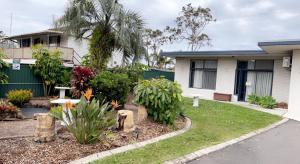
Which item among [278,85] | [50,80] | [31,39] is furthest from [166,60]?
[50,80]

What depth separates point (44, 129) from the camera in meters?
6.12

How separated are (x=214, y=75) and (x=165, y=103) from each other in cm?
1163

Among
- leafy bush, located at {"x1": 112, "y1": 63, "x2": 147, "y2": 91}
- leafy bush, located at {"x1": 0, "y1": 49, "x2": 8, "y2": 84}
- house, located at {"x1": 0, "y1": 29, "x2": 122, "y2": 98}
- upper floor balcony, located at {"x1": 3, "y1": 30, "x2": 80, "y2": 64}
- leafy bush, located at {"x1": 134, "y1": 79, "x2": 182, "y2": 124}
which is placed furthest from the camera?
upper floor balcony, located at {"x1": 3, "y1": 30, "x2": 80, "y2": 64}

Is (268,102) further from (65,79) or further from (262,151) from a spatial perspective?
(65,79)

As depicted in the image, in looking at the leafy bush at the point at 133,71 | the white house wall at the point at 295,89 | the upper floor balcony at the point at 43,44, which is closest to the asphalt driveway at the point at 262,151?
the white house wall at the point at 295,89

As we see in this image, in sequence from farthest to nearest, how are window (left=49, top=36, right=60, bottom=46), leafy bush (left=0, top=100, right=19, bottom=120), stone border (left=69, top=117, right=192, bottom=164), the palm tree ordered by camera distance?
window (left=49, top=36, right=60, bottom=46) < the palm tree < leafy bush (left=0, top=100, right=19, bottom=120) < stone border (left=69, top=117, right=192, bottom=164)

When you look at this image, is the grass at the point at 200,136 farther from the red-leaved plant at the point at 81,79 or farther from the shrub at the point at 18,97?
the shrub at the point at 18,97

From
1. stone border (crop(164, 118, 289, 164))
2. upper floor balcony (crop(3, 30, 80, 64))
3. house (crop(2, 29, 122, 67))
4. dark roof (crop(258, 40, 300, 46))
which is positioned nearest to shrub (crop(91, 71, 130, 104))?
stone border (crop(164, 118, 289, 164))

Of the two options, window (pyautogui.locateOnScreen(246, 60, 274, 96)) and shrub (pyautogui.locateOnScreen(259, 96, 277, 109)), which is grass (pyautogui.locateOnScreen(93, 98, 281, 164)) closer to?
shrub (pyautogui.locateOnScreen(259, 96, 277, 109))

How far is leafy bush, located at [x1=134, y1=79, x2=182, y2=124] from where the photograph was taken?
27.6 ft

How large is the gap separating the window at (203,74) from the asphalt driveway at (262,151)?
10654mm

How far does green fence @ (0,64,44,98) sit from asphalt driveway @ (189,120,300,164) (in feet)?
33.6

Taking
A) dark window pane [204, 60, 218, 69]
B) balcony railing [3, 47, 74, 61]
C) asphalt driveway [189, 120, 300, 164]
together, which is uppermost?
balcony railing [3, 47, 74, 61]

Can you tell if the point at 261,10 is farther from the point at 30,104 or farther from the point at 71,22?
the point at 30,104
